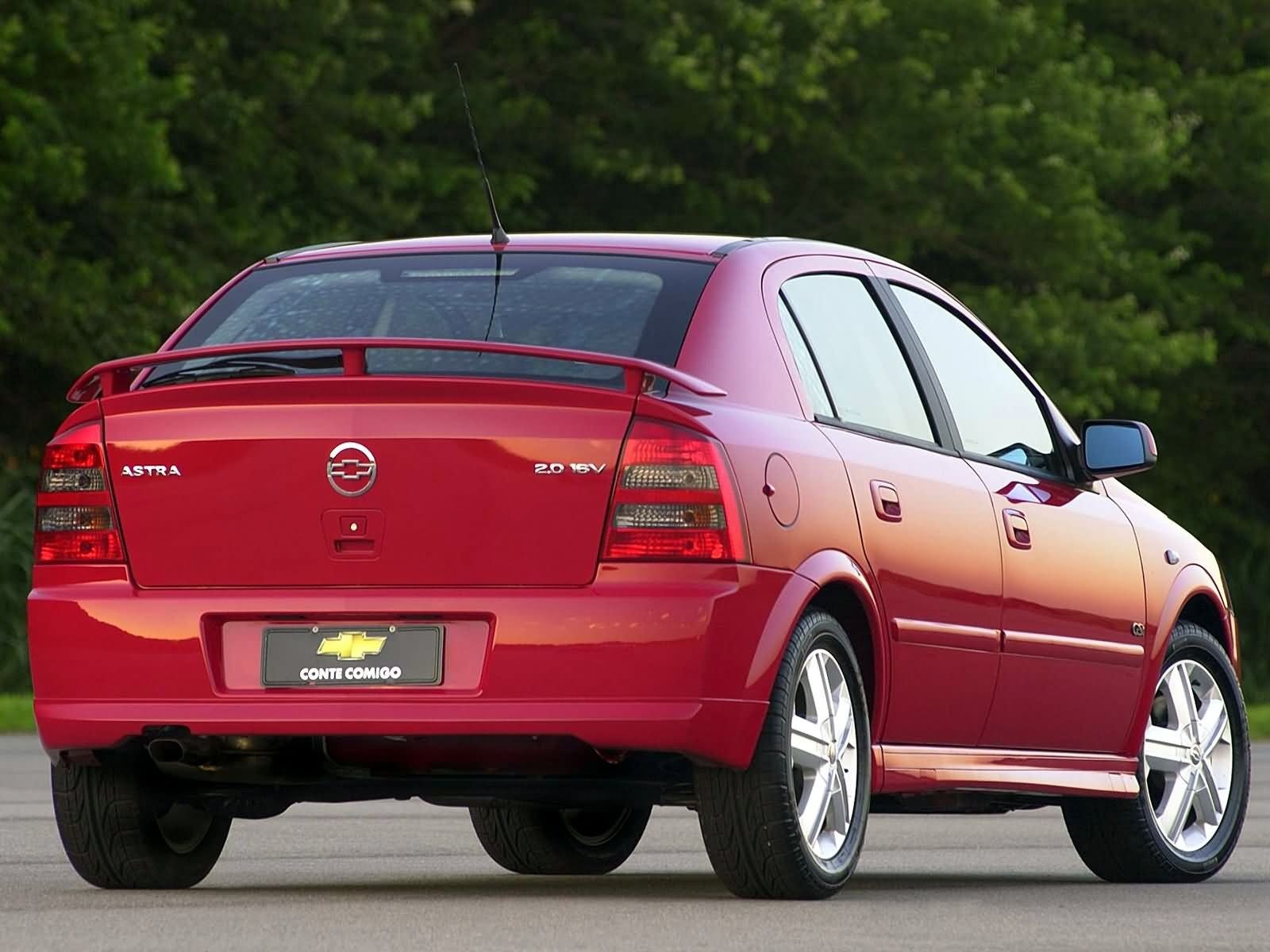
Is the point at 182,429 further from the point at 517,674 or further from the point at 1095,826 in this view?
the point at 1095,826

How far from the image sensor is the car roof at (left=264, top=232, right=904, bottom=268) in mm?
8648

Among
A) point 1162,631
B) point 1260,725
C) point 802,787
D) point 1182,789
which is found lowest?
point 1260,725

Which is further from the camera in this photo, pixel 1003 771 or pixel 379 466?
pixel 1003 771

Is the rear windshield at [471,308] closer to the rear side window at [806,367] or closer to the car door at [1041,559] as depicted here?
the rear side window at [806,367]

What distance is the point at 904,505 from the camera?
28.1ft

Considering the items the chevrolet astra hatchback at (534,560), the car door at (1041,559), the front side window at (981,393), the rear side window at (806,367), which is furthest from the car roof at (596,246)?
the car door at (1041,559)

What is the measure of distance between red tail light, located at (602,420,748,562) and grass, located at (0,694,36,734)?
1308cm

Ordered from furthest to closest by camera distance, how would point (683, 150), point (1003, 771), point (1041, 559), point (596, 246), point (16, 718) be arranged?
point (683, 150), point (16, 718), point (1041, 559), point (1003, 771), point (596, 246)

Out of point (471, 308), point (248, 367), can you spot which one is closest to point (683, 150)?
point (471, 308)

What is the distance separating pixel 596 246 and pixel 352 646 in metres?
1.54

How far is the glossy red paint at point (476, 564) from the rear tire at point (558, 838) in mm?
1622

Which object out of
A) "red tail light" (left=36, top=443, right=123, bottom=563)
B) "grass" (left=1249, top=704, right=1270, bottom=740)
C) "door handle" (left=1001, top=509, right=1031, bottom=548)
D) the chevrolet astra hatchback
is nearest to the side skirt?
the chevrolet astra hatchback

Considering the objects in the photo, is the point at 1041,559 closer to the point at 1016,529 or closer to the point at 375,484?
the point at 1016,529

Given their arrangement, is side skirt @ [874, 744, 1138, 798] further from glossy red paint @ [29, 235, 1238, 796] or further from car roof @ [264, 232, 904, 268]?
car roof @ [264, 232, 904, 268]
